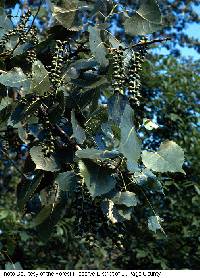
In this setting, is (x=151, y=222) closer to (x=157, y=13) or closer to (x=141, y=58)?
(x=141, y=58)

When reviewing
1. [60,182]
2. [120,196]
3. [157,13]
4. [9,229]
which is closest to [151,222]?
[120,196]

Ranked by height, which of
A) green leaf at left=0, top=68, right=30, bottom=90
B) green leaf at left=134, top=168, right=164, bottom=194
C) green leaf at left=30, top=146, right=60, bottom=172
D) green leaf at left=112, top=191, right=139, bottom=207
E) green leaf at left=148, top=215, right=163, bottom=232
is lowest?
green leaf at left=148, top=215, right=163, bottom=232

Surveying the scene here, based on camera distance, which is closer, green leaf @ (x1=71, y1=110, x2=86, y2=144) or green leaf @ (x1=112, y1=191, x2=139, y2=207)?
green leaf @ (x1=112, y1=191, x2=139, y2=207)

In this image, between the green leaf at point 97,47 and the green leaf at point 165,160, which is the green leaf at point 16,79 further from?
the green leaf at point 165,160

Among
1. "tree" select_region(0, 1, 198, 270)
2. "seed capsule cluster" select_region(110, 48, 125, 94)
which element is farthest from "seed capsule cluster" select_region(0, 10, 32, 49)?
"seed capsule cluster" select_region(110, 48, 125, 94)

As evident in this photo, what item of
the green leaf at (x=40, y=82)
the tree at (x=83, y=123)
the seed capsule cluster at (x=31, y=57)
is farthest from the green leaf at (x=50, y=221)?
the seed capsule cluster at (x=31, y=57)

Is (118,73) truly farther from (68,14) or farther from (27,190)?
(27,190)

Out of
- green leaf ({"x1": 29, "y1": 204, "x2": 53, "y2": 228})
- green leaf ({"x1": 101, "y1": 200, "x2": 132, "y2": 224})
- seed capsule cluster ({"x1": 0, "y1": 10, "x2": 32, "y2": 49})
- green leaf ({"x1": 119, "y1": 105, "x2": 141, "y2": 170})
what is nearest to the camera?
green leaf ({"x1": 119, "y1": 105, "x2": 141, "y2": 170})

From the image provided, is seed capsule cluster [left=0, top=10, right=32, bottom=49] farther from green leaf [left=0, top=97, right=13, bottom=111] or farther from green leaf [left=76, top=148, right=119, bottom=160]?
green leaf [left=76, top=148, right=119, bottom=160]
